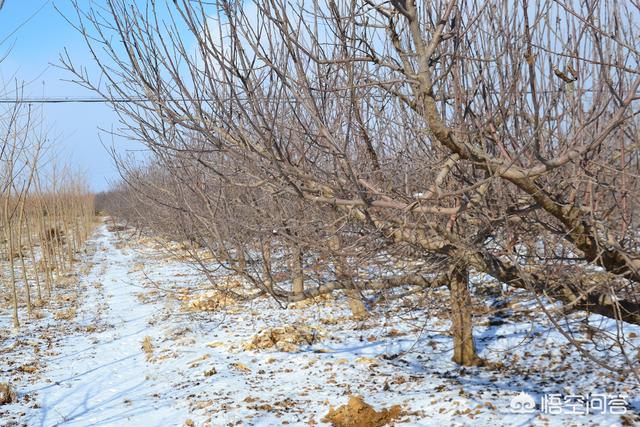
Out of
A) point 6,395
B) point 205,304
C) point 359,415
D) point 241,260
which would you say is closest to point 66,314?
point 205,304

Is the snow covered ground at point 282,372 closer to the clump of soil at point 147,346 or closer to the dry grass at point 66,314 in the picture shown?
the clump of soil at point 147,346

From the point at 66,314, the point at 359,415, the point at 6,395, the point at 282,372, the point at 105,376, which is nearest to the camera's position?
the point at 359,415

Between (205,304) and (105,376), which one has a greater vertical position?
(205,304)

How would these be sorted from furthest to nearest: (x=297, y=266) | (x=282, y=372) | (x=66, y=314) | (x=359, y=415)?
(x=66, y=314), (x=282, y=372), (x=359, y=415), (x=297, y=266)

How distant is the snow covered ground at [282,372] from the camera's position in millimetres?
4098

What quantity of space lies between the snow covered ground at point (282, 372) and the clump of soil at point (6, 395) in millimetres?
124

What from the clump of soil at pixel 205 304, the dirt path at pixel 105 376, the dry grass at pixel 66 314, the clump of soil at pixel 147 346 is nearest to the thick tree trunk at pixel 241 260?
the dirt path at pixel 105 376

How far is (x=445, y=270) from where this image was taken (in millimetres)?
2990

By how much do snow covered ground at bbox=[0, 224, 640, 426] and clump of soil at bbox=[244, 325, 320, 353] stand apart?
2cm

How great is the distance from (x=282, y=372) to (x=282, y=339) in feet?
2.93

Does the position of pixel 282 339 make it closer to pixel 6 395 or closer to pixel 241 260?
pixel 6 395

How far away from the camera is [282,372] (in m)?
5.33

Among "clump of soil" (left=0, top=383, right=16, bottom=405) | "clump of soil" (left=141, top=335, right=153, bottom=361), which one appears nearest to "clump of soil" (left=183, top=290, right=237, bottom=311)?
"clump of soil" (left=141, top=335, right=153, bottom=361)

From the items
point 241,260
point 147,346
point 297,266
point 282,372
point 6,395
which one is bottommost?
point 282,372
